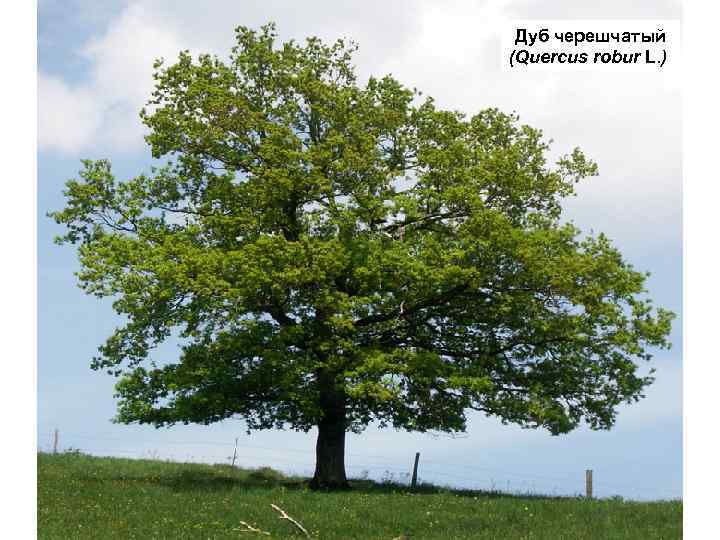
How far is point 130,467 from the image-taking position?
3938cm

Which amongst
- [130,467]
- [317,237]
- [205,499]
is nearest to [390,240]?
[317,237]

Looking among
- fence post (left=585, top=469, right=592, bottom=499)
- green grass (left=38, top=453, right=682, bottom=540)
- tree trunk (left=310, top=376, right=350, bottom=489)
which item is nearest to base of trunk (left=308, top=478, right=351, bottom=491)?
tree trunk (left=310, top=376, right=350, bottom=489)

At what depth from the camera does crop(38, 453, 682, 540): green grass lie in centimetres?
2252

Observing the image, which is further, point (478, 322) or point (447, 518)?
point (478, 322)

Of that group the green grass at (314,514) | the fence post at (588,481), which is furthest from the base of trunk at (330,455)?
the fence post at (588,481)

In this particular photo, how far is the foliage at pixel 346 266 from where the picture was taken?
3138 cm

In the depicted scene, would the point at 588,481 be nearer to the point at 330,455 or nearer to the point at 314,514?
the point at 330,455

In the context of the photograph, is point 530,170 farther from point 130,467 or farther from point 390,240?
point 130,467

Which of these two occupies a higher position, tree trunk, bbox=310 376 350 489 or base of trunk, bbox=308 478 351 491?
tree trunk, bbox=310 376 350 489

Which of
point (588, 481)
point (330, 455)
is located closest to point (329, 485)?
point (330, 455)

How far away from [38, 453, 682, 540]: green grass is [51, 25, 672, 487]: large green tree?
350cm

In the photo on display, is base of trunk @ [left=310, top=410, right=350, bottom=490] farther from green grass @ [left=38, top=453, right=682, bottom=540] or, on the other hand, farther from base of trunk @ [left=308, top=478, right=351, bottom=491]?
green grass @ [left=38, top=453, right=682, bottom=540]
